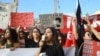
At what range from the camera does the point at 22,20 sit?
619 inches

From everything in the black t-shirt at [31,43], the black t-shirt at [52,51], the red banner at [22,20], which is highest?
the red banner at [22,20]

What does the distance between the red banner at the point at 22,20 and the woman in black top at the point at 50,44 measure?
28.1 ft

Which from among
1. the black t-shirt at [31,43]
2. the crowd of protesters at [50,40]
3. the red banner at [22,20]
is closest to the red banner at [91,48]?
the crowd of protesters at [50,40]

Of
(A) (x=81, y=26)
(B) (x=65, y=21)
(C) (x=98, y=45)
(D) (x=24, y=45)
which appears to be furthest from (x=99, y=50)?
(B) (x=65, y=21)

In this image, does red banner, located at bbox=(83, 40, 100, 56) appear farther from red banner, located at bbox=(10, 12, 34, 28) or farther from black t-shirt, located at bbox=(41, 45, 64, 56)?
red banner, located at bbox=(10, 12, 34, 28)

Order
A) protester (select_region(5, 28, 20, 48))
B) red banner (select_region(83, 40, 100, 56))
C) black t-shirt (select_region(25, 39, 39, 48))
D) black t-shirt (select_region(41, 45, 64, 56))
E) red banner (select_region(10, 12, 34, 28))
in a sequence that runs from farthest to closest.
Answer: red banner (select_region(10, 12, 34, 28))
black t-shirt (select_region(25, 39, 39, 48))
protester (select_region(5, 28, 20, 48))
red banner (select_region(83, 40, 100, 56))
black t-shirt (select_region(41, 45, 64, 56))

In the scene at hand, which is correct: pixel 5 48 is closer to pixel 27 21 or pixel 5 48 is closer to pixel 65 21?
pixel 65 21

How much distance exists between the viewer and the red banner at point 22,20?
1540 centimetres

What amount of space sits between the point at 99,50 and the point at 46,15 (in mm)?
15170

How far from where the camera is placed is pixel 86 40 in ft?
24.0

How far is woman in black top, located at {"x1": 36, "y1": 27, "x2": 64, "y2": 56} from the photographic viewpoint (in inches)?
258

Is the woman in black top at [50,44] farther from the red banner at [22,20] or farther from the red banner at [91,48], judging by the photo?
the red banner at [22,20]

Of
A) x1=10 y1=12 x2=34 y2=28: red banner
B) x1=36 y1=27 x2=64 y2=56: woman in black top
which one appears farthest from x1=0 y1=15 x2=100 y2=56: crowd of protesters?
x1=10 y1=12 x2=34 y2=28: red banner

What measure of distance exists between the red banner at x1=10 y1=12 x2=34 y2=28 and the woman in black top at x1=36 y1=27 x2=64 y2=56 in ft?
28.1
